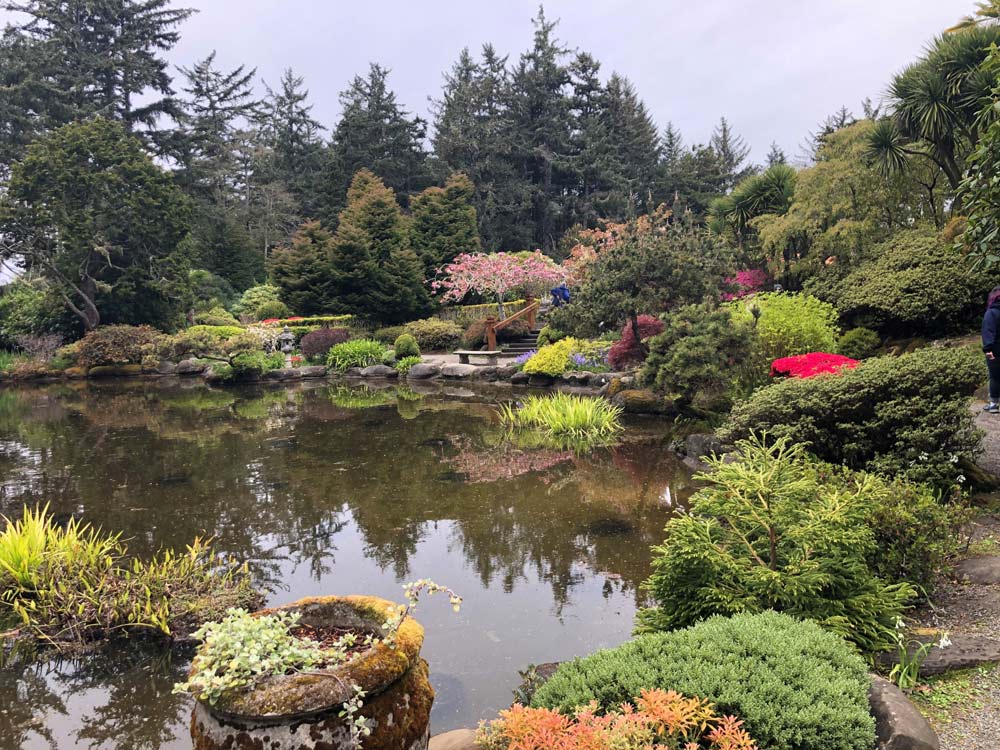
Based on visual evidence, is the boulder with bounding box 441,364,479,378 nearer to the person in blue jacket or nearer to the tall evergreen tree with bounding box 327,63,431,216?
the person in blue jacket

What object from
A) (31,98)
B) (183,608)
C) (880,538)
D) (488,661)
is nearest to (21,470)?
(183,608)

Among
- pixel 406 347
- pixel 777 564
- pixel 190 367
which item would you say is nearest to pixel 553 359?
pixel 406 347

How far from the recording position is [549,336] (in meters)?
16.3

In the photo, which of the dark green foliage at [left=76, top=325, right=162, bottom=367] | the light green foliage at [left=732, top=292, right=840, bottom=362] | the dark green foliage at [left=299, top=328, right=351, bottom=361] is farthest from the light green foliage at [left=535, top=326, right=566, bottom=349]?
the dark green foliage at [left=76, top=325, right=162, bottom=367]

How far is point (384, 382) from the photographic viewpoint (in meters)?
16.5

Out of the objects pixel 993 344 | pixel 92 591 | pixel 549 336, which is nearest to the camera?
pixel 92 591

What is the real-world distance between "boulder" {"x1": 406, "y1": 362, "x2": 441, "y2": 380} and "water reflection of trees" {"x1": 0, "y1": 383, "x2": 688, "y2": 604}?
4.99 m

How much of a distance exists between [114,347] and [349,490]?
625 inches

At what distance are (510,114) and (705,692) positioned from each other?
3662cm

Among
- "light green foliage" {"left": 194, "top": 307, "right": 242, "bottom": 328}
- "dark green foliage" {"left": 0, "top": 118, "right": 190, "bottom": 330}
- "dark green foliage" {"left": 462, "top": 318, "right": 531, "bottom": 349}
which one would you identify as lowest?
"dark green foliage" {"left": 462, "top": 318, "right": 531, "bottom": 349}

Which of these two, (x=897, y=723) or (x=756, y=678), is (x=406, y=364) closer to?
(x=756, y=678)

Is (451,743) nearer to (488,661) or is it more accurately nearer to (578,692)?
(578,692)

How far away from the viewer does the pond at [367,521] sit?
3275 millimetres

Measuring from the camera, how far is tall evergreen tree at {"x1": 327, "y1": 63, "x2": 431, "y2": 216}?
34.1m
